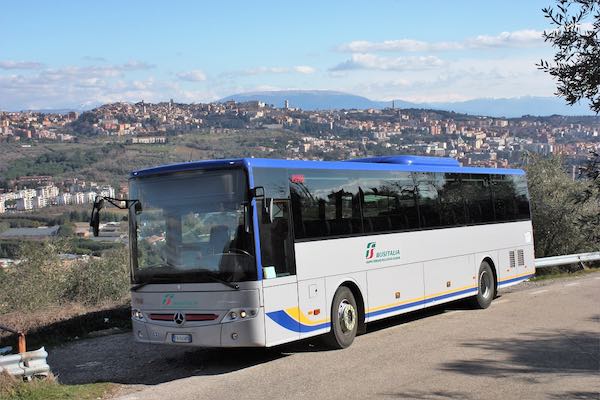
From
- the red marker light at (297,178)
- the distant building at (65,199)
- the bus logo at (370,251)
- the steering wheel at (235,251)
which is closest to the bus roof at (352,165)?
the red marker light at (297,178)

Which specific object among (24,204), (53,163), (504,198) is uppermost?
(53,163)

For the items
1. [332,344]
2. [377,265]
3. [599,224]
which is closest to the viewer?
[599,224]

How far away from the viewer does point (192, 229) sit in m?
10.0

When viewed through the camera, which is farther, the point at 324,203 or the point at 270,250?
the point at 324,203

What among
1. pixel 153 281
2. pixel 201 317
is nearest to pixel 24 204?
pixel 153 281

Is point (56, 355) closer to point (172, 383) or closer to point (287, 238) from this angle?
point (172, 383)

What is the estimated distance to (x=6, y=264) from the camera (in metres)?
32.2

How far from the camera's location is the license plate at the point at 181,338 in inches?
392

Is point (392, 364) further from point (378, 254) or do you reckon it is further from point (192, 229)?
point (192, 229)

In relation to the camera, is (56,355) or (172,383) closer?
(172,383)

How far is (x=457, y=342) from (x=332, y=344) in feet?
6.51

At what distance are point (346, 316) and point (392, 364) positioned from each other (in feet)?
5.77

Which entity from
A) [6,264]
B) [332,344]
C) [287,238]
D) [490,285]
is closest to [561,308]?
[490,285]

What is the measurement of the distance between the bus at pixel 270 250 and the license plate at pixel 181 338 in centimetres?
1
